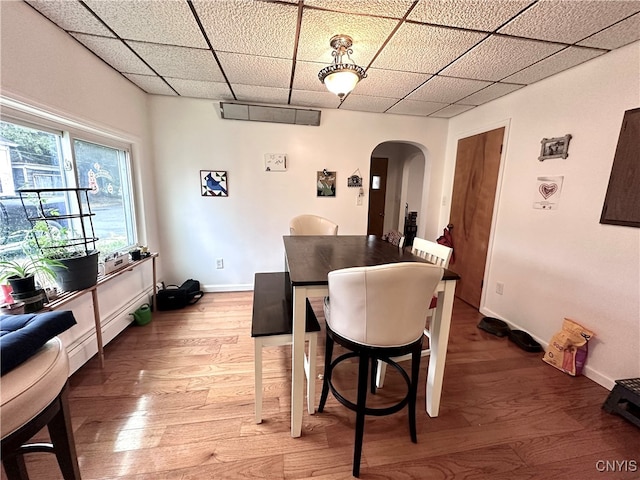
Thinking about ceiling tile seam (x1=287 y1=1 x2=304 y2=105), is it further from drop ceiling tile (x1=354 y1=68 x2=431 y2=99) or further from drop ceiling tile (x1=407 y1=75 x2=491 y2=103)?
drop ceiling tile (x1=407 y1=75 x2=491 y2=103)

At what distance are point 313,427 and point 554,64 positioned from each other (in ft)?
10.3

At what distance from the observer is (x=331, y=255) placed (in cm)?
168

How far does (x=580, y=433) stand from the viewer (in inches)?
57.4

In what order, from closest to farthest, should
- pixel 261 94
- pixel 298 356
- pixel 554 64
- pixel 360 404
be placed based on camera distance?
pixel 360 404 < pixel 298 356 < pixel 554 64 < pixel 261 94

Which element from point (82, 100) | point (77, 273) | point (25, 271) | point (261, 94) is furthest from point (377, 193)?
point (25, 271)

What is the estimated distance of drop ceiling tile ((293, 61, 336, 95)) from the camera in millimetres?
2107

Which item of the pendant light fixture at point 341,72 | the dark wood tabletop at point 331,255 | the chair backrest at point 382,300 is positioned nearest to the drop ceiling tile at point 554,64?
the pendant light fixture at point 341,72

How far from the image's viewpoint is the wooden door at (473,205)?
9.12ft

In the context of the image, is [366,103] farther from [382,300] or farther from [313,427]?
[313,427]

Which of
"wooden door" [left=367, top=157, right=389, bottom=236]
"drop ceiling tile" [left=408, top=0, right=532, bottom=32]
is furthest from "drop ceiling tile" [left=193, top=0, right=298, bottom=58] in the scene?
"wooden door" [left=367, top=157, right=389, bottom=236]

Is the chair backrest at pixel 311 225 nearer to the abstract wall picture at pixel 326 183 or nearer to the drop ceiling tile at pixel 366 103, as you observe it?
the abstract wall picture at pixel 326 183

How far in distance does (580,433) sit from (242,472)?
6.19ft

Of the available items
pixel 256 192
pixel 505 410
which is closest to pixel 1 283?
pixel 256 192

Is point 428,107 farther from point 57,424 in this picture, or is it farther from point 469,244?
point 57,424
